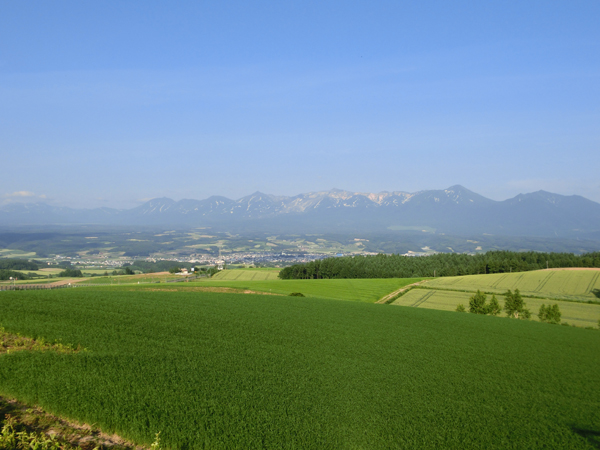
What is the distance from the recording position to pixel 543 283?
232 ft

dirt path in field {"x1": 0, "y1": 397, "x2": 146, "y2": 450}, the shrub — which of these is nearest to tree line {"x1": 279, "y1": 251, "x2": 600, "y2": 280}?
the shrub

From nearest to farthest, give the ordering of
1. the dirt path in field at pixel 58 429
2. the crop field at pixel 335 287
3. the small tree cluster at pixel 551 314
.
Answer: the dirt path in field at pixel 58 429 → the small tree cluster at pixel 551 314 → the crop field at pixel 335 287

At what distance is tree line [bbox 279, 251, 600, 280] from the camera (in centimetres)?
10519

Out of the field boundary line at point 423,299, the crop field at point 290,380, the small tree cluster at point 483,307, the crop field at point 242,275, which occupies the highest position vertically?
the crop field at point 290,380

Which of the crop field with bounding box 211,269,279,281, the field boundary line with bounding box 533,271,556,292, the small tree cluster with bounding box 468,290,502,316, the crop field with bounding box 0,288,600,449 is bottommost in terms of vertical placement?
the crop field with bounding box 211,269,279,281

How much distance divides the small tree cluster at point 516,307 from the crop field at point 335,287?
18.5 m

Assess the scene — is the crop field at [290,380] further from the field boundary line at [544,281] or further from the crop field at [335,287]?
the field boundary line at [544,281]

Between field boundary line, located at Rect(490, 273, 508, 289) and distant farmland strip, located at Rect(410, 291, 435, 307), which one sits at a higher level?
field boundary line, located at Rect(490, 273, 508, 289)

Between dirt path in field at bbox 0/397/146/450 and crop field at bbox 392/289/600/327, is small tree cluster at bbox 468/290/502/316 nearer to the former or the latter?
crop field at bbox 392/289/600/327

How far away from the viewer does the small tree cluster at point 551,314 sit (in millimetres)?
48344

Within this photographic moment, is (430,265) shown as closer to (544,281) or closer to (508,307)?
(544,281)

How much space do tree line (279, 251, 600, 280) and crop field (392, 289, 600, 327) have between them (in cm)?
3900

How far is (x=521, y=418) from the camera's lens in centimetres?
1612

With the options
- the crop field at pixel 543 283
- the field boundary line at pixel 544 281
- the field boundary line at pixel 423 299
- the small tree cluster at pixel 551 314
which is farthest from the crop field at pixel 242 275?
the small tree cluster at pixel 551 314
